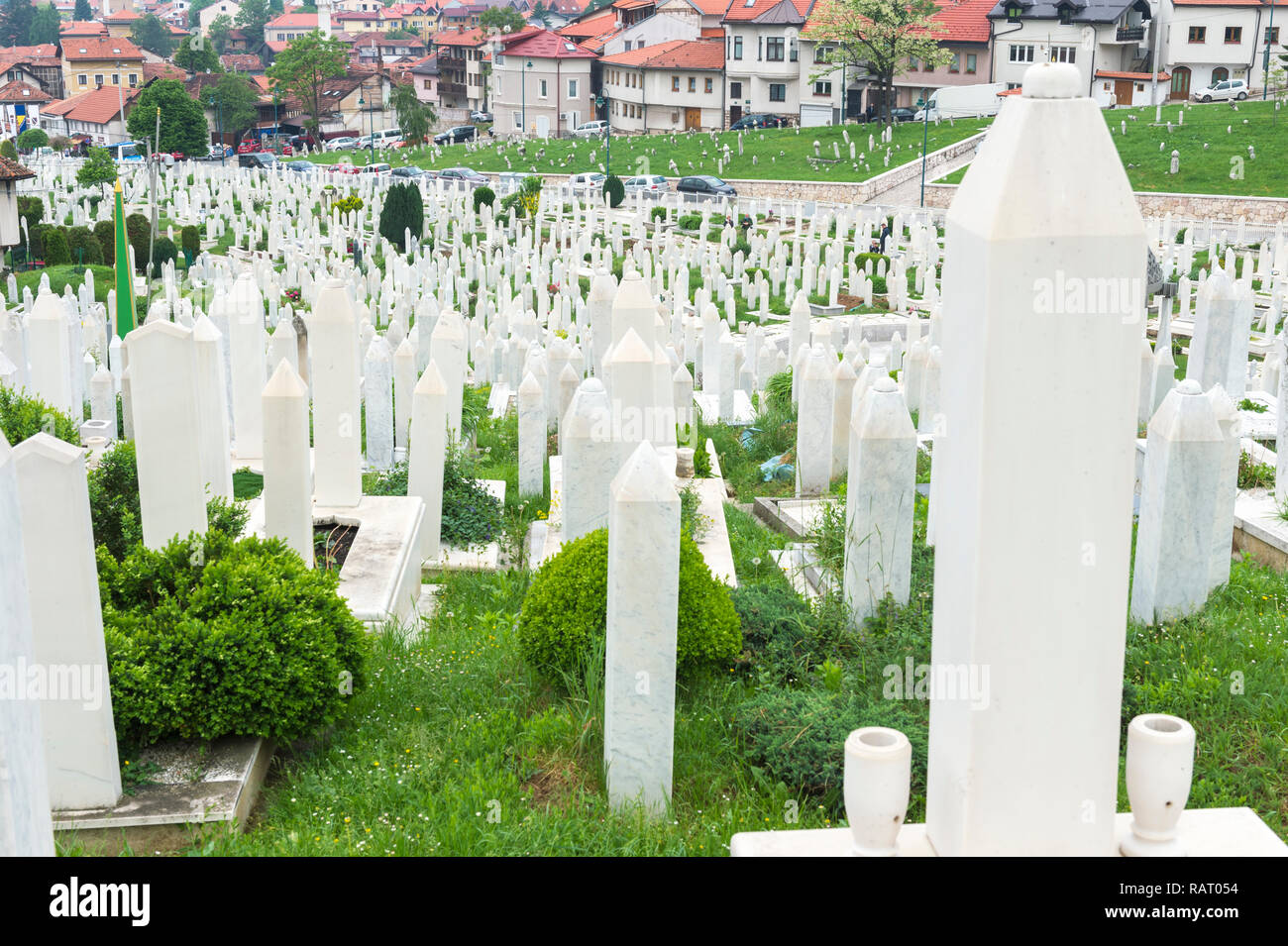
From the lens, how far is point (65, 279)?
27.6m

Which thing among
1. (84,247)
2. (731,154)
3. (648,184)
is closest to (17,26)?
(731,154)

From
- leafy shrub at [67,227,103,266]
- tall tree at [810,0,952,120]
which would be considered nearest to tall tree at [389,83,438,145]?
tall tree at [810,0,952,120]

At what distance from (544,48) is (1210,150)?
131 ft

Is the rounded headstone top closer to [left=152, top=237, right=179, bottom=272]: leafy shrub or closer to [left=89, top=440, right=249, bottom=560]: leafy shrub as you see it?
[left=89, top=440, right=249, bottom=560]: leafy shrub

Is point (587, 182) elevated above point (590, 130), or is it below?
below

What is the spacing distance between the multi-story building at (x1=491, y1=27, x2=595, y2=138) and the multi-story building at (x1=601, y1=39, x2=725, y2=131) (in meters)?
3.42

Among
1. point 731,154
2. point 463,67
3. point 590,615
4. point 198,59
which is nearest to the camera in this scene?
point 590,615

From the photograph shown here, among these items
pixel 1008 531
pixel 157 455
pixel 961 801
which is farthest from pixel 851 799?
pixel 157 455

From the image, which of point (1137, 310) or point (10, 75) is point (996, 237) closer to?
point (1137, 310)

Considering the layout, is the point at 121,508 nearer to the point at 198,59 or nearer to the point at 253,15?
the point at 198,59

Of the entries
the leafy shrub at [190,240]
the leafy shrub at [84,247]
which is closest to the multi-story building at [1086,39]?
the leafy shrub at [190,240]

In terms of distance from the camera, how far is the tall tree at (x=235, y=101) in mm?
75125

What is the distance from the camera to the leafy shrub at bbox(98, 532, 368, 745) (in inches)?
225

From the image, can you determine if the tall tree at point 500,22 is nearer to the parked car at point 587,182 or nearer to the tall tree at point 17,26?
the parked car at point 587,182
